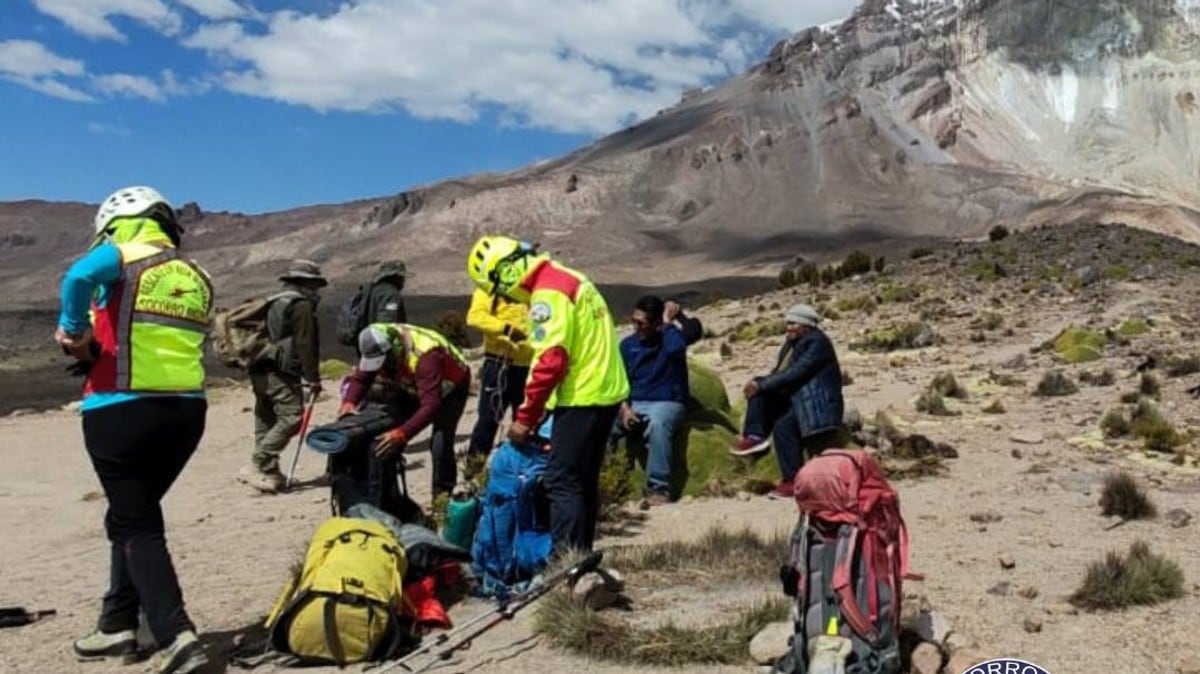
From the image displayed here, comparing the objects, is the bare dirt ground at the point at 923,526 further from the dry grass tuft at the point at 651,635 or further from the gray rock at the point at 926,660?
the gray rock at the point at 926,660

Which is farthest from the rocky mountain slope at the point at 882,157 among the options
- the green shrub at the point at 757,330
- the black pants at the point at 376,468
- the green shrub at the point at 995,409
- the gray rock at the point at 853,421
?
the black pants at the point at 376,468

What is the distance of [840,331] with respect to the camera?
23.6 m

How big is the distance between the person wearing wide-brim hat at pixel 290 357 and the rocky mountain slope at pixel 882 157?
81945 millimetres

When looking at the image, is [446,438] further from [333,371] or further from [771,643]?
[333,371]

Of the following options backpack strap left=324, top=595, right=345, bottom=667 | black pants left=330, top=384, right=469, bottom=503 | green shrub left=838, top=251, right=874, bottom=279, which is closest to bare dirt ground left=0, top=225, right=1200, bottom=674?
backpack strap left=324, top=595, right=345, bottom=667

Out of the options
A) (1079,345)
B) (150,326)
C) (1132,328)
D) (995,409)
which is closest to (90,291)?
(150,326)

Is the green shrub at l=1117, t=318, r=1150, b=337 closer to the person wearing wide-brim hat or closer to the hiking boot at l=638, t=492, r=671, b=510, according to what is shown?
the hiking boot at l=638, t=492, r=671, b=510

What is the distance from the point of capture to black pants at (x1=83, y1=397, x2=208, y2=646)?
16.0 feet

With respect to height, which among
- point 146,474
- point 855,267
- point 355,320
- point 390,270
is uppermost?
point 855,267

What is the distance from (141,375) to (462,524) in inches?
82.7

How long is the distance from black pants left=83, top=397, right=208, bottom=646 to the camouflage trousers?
475cm

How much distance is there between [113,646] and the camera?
5.36 m

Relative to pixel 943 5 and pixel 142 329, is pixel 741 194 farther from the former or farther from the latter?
pixel 142 329

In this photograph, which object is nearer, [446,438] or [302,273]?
[446,438]
